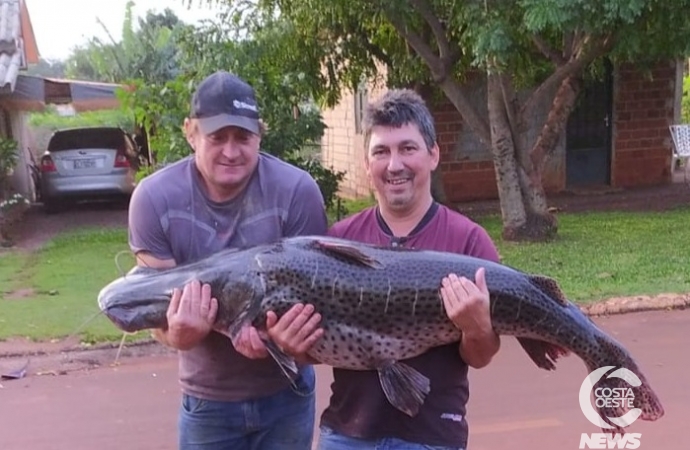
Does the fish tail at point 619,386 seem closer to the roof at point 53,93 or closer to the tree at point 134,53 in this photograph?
the roof at point 53,93

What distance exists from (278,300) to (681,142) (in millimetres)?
13981

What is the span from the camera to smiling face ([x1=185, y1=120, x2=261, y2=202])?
8.27ft

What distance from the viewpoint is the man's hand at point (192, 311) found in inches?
91.6

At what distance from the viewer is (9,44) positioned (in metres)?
14.1

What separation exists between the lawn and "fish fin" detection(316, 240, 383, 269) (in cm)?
425

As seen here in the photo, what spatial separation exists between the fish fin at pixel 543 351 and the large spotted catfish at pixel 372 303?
0.02 meters

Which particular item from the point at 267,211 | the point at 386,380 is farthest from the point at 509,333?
the point at 267,211

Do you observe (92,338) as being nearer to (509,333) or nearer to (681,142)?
(509,333)

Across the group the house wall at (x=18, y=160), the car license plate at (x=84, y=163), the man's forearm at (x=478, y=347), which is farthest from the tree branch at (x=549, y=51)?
the house wall at (x=18, y=160)

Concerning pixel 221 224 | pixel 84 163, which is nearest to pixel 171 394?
pixel 221 224

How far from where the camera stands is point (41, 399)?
5773 millimetres

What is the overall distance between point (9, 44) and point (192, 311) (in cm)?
1324

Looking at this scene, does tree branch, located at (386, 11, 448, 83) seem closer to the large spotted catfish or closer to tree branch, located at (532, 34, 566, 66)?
tree branch, located at (532, 34, 566, 66)

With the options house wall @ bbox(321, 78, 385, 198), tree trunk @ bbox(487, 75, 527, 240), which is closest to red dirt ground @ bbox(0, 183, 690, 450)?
tree trunk @ bbox(487, 75, 527, 240)
